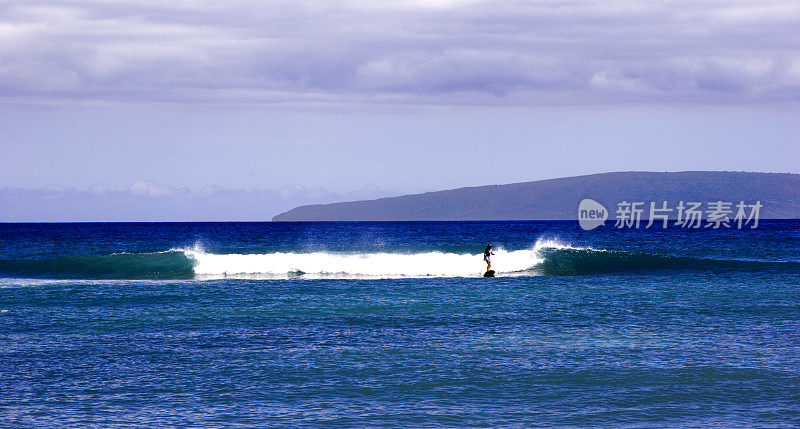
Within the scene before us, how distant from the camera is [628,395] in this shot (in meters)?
13.3

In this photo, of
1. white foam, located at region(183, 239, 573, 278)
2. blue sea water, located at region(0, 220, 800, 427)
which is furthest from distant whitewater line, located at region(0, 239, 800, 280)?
blue sea water, located at region(0, 220, 800, 427)

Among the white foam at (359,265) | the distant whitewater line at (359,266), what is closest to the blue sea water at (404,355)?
the distant whitewater line at (359,266)

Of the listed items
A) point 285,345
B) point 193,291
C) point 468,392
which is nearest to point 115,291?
point 193,291

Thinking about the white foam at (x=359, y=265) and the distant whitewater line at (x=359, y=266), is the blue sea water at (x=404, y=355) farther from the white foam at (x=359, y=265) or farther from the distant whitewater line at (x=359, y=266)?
the white foam at (x=359, y=265)

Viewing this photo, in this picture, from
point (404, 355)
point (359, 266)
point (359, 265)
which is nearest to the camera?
point (404, 355)

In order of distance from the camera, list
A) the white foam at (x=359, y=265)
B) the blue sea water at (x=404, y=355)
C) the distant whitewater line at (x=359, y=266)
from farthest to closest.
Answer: the white foam at (x=359, y=265), the distant whitewater line at (x=359, y=266), the blue sea water at (x=404, y=355)

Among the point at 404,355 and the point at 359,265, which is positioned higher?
the point at 359,265

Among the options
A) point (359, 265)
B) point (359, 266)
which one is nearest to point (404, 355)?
point (359, 266)

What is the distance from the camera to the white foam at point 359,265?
4272 centimetres

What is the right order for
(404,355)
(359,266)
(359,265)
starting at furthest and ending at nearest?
1. (359,265)
2. (359,266)
3. (404,355)

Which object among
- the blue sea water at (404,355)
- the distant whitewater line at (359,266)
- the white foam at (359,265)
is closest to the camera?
the blue sea water at (404,355)

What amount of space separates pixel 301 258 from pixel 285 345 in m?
29.2

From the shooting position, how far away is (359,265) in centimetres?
4566

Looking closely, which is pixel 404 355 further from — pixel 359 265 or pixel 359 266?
pixel 359 265
